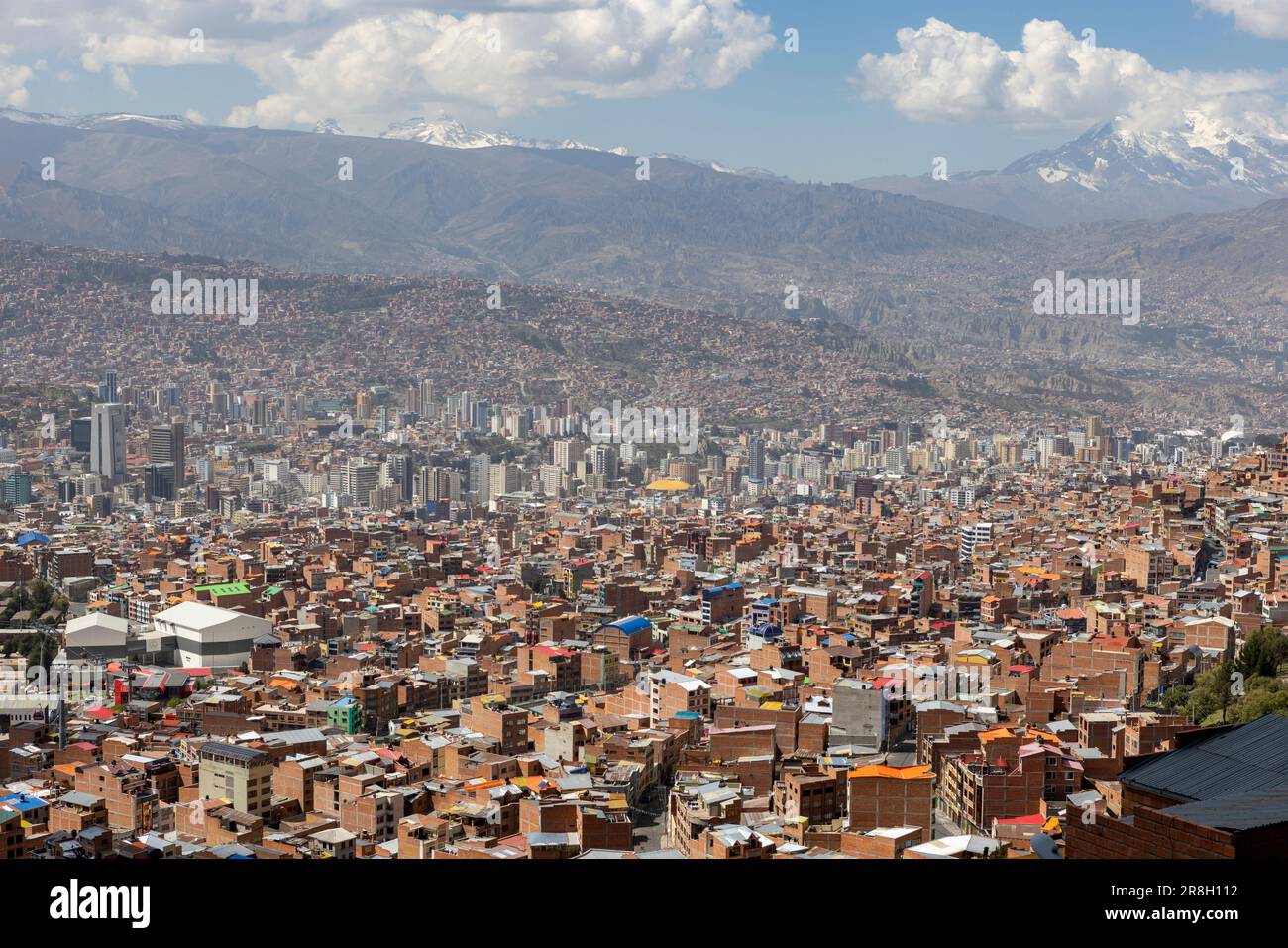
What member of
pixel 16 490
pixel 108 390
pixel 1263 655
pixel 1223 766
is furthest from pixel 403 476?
pixel 1223 766

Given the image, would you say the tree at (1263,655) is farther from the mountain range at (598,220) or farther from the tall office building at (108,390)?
the mountain range at (598,220)

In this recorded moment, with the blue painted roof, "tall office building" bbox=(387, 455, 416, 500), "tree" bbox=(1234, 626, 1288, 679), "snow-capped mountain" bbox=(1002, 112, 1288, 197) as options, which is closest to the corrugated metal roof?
"tree" bbox=(1234, 626, 1288, 679)

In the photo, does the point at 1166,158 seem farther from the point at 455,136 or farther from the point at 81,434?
the point at 81,434

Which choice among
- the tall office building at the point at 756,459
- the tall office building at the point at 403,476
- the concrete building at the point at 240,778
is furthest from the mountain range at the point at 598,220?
the concrete building at the point at 240,778

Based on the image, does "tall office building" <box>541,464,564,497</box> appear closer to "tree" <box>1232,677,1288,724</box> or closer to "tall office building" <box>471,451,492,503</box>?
"tall office building" <box>471,451,492,503</box>

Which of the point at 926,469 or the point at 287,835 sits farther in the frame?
the point at 926,469

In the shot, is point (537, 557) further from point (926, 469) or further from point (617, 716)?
point (926, 469)
